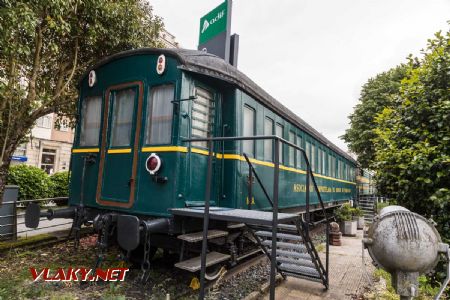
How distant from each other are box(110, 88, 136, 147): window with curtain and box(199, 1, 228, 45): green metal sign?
A: 4.95 metres

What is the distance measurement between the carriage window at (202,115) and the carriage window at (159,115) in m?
0.37

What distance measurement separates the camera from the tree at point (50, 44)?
5.80 m

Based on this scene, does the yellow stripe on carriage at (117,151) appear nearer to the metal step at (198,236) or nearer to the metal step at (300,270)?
the metal step at (198,236)

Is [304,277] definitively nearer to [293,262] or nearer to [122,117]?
[293,262]

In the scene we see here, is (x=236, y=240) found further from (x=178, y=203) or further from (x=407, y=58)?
(x=407, y=58)

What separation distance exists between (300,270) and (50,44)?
7079 millimetres

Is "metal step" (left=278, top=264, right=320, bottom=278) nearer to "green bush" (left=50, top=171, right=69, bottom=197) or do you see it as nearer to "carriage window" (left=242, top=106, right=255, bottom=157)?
"carriage window" (left=242, top=106, right=255, bottom=157)

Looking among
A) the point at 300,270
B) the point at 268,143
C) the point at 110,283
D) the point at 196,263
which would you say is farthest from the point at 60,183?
the point at 300,270

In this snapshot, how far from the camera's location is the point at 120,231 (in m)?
3.81

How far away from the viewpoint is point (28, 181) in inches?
508

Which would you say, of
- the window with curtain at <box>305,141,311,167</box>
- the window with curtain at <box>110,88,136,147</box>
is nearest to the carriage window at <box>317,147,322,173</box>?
the window with curtain at <box>305,141,311,167</box>

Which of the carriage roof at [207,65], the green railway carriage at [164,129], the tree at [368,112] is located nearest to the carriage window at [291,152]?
the green railway carriage at [164,129]

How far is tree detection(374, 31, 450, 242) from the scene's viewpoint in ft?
13.4

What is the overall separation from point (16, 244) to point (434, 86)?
794 cm
